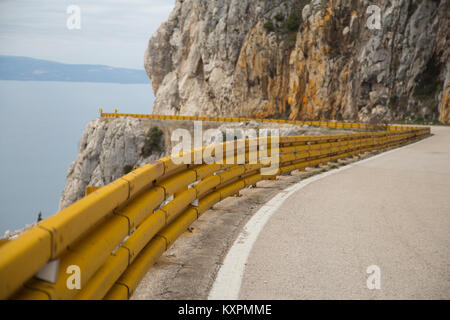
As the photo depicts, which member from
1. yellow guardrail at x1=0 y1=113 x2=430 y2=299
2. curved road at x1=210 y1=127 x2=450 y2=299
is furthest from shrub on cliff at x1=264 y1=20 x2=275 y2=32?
yellow guardrail at x1=0 y1=113 x2=430 y2=299

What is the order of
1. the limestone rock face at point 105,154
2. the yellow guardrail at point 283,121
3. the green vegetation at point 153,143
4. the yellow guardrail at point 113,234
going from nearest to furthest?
the yellow guardrail at point 113,234, the yellow guardrail at point 283,121, the green vegetation at point 153,143, the limestone rock face at point 105,154

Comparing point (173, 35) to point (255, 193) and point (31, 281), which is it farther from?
point (31, 281)

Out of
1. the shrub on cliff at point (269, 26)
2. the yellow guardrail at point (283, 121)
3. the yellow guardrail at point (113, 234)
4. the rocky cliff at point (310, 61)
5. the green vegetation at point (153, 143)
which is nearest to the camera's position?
the yellow guardrail at point (113, 234)

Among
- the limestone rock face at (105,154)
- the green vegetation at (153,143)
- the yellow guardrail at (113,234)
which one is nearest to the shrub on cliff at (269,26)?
the green vegetation at (153,143)

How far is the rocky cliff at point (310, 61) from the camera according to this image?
4847 cm

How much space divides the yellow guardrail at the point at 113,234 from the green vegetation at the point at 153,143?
57247 mm

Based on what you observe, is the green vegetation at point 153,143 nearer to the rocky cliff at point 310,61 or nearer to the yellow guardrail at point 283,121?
the yellow guardrail at point 283,121

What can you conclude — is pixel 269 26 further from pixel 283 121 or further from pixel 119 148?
pixel 119 148

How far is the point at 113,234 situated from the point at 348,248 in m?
2.74

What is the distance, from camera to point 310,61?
5916 centimetres

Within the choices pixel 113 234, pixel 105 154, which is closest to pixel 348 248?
pixel 113 234

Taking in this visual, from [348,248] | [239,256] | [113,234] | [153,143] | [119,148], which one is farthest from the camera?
[119,148]

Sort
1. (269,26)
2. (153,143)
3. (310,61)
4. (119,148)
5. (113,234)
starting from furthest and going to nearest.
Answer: (269,26)
(119,148)
(153,143)
(310,61)
(113,234)
